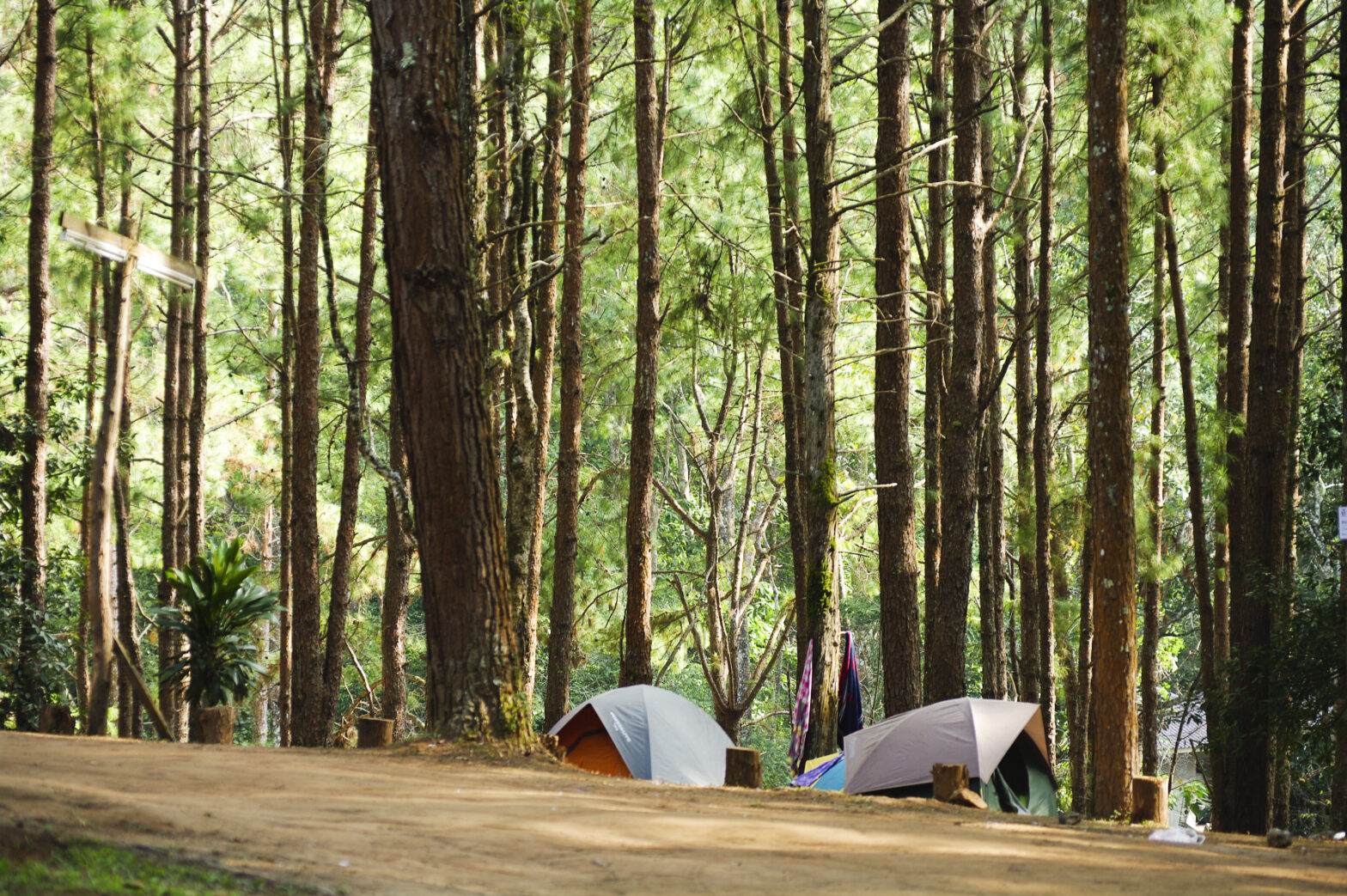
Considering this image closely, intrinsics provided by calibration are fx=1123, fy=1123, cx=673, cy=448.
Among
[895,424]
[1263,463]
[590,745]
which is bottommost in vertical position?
[590,745]

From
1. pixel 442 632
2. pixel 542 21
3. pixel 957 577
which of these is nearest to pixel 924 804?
pixel 442 632

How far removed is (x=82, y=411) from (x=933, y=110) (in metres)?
19.8

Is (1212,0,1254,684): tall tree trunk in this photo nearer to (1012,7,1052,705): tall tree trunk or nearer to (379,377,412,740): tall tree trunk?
(1012,7,1052,705): tall tree trunk

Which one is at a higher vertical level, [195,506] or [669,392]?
[669,392]

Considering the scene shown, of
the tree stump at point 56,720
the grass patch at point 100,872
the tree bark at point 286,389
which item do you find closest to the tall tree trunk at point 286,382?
the tree bark at point 286,389

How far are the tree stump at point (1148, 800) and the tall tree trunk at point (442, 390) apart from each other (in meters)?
3.49

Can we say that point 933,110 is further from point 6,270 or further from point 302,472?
point 6,270

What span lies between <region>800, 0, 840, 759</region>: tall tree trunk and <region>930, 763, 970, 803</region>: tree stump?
2917 millimetres

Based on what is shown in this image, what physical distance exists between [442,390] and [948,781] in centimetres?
367

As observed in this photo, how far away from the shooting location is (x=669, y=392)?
21891 millimetres

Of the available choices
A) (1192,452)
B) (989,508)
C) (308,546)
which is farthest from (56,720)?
(1192,452)

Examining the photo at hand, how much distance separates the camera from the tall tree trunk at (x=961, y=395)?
1069 centimetres

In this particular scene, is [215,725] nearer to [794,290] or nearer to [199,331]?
[794,290]

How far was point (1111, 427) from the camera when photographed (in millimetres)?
7828
